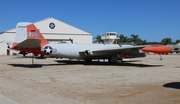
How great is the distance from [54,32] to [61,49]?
118 ft

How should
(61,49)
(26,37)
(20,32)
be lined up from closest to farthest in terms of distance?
(20,32) < (26,37) < (61,49)

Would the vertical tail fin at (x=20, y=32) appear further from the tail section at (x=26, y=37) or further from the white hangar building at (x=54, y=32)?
the white hangar building at (x=54, y=32)

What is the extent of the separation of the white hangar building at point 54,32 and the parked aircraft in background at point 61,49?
33.7 m

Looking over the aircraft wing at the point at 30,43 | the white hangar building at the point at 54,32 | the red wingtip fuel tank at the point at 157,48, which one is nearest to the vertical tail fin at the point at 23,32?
the aircraft wing at the point at 30,43

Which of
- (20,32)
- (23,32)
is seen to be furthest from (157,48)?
(20,32)

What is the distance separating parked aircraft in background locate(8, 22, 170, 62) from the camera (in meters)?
20.4

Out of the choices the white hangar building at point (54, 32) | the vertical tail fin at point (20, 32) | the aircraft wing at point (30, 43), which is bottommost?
the aircraft wing at point (30, 43)

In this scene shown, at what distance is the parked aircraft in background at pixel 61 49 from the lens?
805 inches

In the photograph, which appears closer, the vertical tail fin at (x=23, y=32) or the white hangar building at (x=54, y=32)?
the vertical tail fin at (x=23, y=32)

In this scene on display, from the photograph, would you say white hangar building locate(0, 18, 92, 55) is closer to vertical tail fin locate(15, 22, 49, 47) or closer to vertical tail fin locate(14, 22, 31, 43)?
vertical tail fin locate(15, 22, 49, 47)

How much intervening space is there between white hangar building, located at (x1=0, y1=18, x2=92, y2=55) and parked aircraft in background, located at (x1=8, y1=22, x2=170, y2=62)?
110 ft

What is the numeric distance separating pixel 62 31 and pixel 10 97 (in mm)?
50566

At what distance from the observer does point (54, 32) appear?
186ft

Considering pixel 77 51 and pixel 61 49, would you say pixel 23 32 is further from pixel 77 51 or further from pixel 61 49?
pixel 77 51
